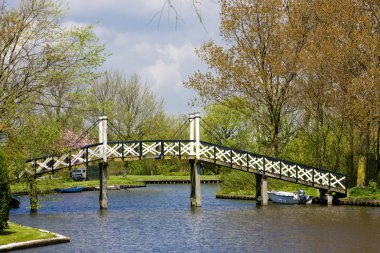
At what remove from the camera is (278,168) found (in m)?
50.9

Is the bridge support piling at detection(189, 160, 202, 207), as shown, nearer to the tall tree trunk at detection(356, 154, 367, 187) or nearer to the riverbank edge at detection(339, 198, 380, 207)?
the riverbank edge at detection(339, 198, 380, 207)

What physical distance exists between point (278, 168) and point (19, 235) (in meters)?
27.5

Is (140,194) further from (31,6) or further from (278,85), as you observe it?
(31,6)

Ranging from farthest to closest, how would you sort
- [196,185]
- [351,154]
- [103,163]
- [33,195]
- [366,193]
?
[351,154] < [366,193] < [196,185] < [103,163] < [33,195]

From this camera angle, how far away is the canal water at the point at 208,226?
94.3 ft

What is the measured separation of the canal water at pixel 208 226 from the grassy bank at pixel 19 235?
32.1 inches

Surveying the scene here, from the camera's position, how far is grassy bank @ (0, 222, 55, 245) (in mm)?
26219

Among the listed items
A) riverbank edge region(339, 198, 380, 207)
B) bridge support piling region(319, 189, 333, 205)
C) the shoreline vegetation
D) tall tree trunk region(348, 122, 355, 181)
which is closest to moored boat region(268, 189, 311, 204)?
bridge support piling region(319, 189, 333, 205)

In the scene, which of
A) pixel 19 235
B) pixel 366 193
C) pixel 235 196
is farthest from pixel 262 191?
pixel 19 235

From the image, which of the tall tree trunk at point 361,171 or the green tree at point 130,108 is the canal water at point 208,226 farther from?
the green tree at point 130,108

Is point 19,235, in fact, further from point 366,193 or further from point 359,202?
point 366,193

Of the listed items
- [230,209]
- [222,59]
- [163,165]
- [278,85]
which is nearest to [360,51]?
[278,85]

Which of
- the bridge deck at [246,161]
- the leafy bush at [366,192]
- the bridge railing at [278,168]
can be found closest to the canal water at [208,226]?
the bridge railing at [278,168]

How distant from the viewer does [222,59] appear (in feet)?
195
